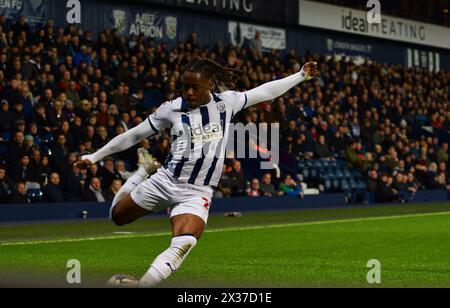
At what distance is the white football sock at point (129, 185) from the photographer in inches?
364

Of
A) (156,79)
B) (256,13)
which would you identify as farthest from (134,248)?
(256,13)

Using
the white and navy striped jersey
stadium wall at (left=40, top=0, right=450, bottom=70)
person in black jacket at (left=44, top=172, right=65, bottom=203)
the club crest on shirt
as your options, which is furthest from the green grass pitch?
stadium wall at (left=40, top=0, right=450, bottom=70)

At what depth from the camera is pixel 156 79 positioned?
25.8 metres

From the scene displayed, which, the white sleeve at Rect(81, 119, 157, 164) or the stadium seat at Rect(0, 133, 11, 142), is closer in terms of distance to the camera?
the white sleeve at Rect(81, 119, 157, 164)

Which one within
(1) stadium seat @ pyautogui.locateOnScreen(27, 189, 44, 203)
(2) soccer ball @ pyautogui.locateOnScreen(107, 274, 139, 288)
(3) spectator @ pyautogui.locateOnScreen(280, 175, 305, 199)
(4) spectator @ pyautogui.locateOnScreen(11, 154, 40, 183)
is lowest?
(2) soccer ball @ pyautogui.locateOnScreen(107, 274, 139, 288)

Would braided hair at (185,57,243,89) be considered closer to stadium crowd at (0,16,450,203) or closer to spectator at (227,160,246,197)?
stadium crowd at (0,16,450,203)

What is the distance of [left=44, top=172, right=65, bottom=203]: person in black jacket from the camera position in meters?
20.4

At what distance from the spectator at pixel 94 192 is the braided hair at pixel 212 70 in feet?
40.8

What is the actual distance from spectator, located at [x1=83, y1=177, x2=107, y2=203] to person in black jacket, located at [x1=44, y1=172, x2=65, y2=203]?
0.69 metres

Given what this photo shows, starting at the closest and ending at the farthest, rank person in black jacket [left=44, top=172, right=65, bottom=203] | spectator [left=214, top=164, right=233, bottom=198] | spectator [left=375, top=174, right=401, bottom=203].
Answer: person in black jacket [left=44, top=172, right=65, bottom=203] → spectator [left=214, top=164, right=233, bottom=198] → spectator [left=375, top=174, right=401, bottom=203]

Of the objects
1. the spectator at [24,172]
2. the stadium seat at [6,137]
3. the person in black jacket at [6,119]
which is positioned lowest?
the spectator at [24,172]

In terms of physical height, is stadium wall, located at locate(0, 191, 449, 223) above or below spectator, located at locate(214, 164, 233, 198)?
below

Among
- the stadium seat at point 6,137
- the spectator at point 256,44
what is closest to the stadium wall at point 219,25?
the spectator at point 256,44

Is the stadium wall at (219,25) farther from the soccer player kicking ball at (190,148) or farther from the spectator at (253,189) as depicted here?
the soccer player kicking ball at (190,148)
